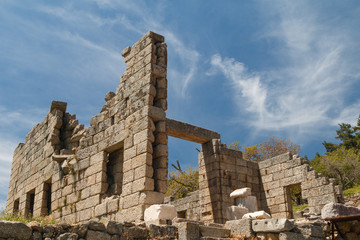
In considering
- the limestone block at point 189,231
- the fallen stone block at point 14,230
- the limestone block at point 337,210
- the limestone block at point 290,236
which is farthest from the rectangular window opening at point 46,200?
the limestone block at point 337,210

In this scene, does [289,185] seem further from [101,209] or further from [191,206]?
[101,209]

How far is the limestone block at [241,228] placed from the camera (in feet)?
22.1

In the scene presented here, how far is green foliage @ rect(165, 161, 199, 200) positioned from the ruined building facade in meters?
11.7

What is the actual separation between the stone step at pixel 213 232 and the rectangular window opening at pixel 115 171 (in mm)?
3885

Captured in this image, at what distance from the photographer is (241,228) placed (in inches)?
270

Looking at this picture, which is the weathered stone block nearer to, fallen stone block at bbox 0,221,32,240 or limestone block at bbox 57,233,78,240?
limestone block at bbox 57,233,78,240

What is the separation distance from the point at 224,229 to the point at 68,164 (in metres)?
6.41

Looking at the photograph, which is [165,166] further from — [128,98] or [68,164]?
[68,164]

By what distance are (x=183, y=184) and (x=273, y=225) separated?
21.4 m

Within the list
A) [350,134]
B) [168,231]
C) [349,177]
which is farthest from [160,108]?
[350,134]

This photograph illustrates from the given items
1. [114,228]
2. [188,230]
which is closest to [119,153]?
[114,228]

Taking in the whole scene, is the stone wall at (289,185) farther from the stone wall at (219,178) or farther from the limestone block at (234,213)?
the limestone block at (234,213)

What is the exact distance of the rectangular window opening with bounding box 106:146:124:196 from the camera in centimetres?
1010

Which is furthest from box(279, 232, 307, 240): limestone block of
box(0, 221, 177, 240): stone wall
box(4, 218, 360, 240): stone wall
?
box(0, 221, 177, 240): stone wall
